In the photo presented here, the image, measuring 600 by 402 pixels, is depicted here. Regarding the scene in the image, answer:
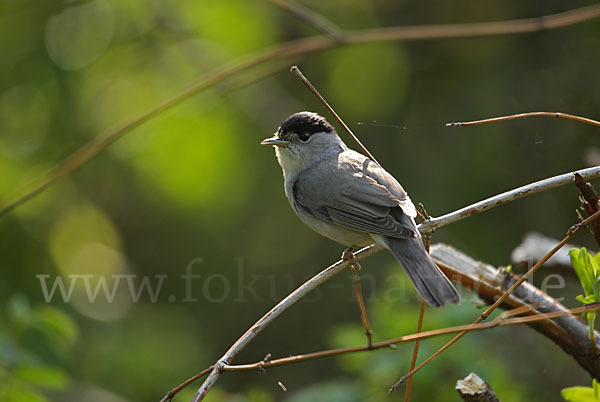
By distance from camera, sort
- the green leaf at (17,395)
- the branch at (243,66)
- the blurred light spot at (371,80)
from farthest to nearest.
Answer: the blurred light spot at (371,80)
the branch at (243,66)
the green leaf at (17,395)

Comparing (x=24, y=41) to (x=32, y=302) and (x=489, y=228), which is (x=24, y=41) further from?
(x=489, y=228)

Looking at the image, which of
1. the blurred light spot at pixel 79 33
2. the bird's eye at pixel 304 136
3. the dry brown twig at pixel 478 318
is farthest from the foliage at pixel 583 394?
the blurred light spot at pixel 79 33

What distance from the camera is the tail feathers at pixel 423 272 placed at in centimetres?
283

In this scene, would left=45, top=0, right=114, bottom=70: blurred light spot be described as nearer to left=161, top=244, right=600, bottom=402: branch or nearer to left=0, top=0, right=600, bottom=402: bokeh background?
left=0, top=0, right=600, bottom=402: bokeh background

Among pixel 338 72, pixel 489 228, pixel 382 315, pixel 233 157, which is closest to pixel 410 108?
pixel 338 72

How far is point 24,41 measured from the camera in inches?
201

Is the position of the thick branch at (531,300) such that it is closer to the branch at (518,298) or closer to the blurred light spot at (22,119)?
the branch at (518,298)

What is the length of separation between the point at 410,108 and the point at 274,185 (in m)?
1.52

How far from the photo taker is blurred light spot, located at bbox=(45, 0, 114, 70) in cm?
512

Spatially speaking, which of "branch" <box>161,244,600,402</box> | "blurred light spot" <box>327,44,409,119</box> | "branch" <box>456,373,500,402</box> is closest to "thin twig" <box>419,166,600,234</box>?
"branch" <box>161,244,600,402</box>

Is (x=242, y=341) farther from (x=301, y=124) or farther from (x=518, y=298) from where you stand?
(x=301, y=124)

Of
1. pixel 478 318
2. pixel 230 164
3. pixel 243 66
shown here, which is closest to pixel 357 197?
pixel 243 66

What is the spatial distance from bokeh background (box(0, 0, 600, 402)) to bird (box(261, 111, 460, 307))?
50cm

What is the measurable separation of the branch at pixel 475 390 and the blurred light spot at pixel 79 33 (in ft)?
→ 13.1
